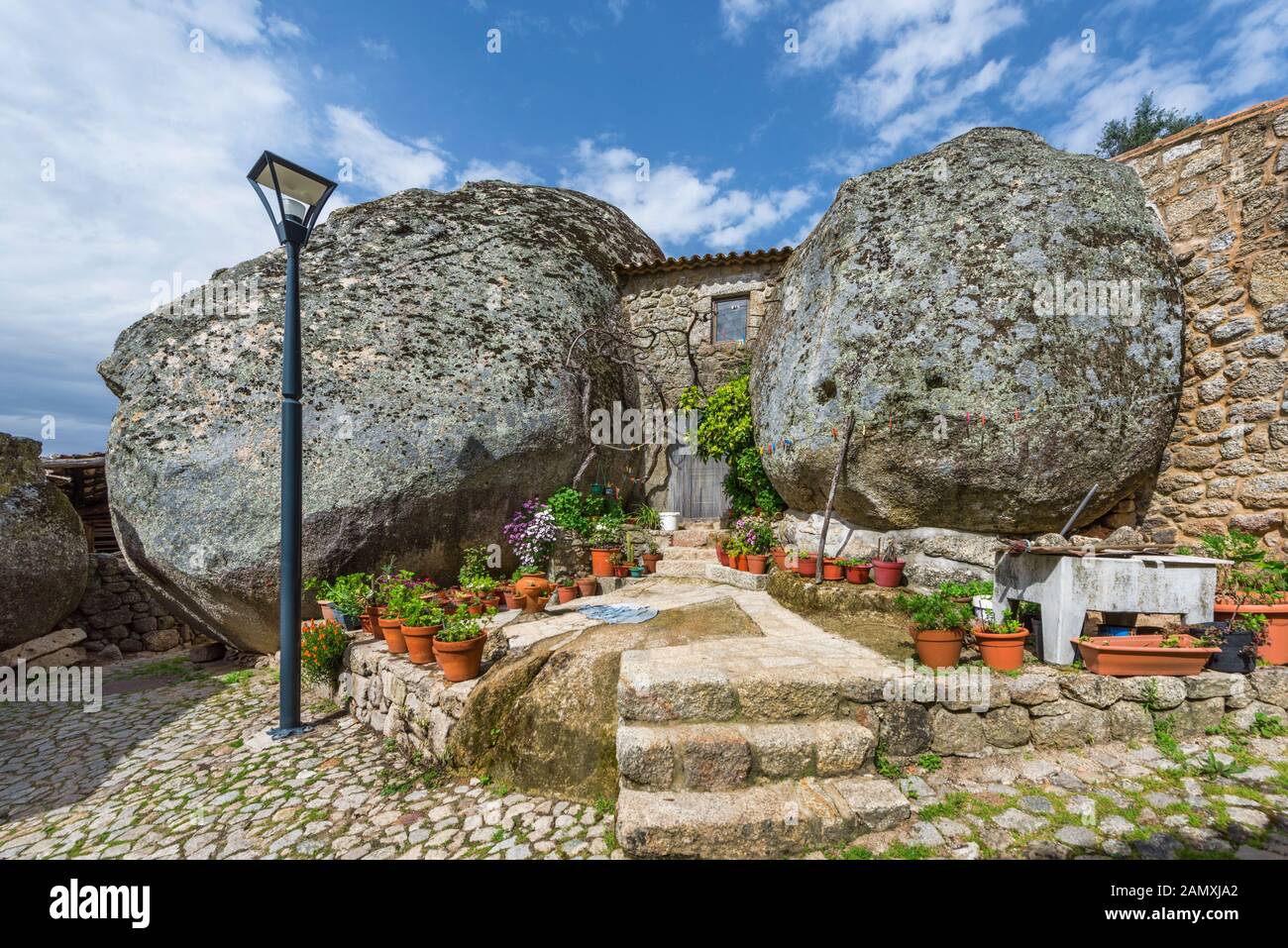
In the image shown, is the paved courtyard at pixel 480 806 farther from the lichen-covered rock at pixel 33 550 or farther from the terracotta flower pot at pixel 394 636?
the lichen-covered rock at pixel 33 550

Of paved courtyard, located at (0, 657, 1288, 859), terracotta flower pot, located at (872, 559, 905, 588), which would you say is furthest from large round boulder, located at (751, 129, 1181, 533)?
paved courtyard, located at (0, 657, 1288, 859)

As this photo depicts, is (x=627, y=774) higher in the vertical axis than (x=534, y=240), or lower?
lower

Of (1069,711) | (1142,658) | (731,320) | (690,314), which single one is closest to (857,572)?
(1069,711)

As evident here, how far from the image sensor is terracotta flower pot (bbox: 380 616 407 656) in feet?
16.6

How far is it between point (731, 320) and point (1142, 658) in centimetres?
763

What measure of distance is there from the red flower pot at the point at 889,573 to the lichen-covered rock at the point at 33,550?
1125cm

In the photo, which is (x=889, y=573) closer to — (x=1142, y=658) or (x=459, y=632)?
(x=1142, y=658)

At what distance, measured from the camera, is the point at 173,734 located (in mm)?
5023

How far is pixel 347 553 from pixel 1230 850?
24.1 ft

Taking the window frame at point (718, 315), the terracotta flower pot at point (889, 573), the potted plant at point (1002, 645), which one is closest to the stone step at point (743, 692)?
the potted plant at point (1002, 645)

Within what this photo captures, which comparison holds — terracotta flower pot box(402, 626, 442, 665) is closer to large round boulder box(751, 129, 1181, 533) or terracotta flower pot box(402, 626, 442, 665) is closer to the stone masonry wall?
large round boulder box(751, 129, 1181, 533)

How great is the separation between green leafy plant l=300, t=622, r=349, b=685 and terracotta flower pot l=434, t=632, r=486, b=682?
1939 mm
